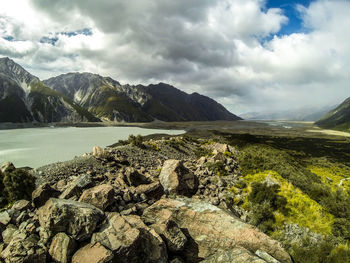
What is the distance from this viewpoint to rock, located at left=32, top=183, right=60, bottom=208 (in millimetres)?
10555

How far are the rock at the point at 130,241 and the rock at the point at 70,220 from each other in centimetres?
45

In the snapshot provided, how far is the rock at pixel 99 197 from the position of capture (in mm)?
Result: 9367

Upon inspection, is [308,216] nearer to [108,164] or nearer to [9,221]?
[9,221]

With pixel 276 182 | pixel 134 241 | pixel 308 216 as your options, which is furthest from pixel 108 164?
pixel 308 216

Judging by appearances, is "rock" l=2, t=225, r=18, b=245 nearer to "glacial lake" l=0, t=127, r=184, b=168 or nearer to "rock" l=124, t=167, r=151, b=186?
"rock" l=124, t=167, r=151, b=186

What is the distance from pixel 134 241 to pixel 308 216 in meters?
13.3

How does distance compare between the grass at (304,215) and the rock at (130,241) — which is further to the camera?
the grass at (304,215)

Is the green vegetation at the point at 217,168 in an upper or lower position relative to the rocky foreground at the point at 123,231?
lower

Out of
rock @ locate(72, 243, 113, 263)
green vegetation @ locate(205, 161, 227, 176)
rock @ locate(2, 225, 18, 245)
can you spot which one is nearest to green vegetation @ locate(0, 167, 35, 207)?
rock @ locate(2, 225, 18, 245)

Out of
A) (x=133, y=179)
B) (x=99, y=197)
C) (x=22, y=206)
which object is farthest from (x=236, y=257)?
(x=22, y=206)

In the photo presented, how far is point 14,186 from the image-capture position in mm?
14180

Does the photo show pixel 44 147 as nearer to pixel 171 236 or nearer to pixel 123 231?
pixel 123 231

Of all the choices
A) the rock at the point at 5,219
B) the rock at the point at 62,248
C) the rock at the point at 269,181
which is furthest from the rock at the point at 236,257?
the rock at the point at 269,181

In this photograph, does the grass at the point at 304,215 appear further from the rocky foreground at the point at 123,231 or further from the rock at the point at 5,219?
the rock at the point at 5,219
